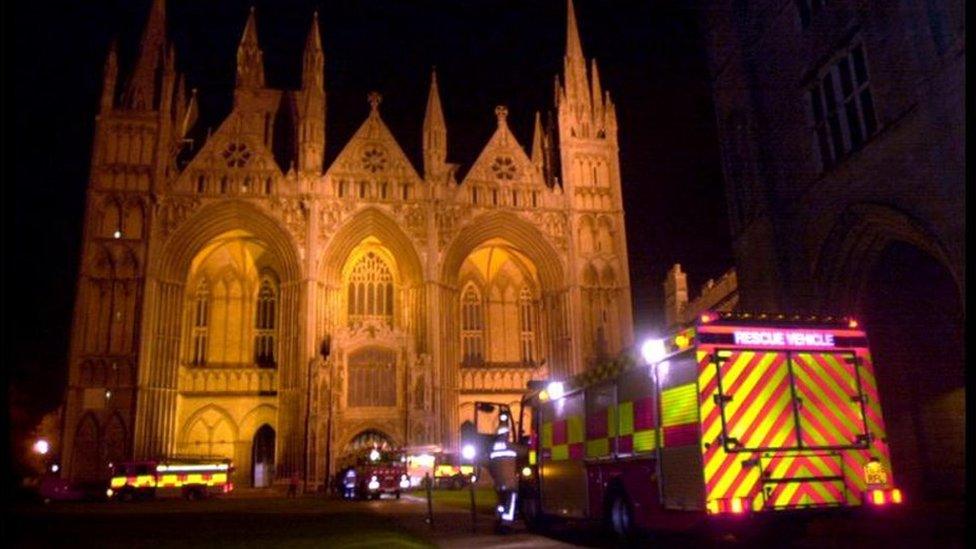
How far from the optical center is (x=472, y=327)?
43969mm

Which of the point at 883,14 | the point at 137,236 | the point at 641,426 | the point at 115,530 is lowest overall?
the point at 115,530

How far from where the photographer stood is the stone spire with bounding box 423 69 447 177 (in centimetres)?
4144

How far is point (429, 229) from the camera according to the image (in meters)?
40.0

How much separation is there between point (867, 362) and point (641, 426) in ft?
9.40

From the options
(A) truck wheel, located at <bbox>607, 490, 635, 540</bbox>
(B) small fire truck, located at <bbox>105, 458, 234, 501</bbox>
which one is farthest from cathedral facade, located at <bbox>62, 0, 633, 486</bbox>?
(A) truck wheel, located at <bbox>607, 490, 635, 540</bbox>

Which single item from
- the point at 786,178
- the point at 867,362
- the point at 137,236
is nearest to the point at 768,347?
the point at 867,362

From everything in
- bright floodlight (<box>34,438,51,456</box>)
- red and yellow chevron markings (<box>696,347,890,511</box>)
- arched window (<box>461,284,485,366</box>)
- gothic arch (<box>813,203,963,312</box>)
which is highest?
arched window (<box>461,284,485,366</box>)

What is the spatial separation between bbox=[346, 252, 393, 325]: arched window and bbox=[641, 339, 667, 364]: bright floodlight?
107 feet

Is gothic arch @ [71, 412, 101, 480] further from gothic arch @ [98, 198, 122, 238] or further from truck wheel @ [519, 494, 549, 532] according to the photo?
truck wheel @ [519, 494, 549, 532]

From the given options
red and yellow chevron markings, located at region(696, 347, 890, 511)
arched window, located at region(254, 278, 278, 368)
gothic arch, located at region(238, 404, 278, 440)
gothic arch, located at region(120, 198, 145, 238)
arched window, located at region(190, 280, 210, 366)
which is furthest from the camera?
arched window, located at region(254, 278, 278, 368)

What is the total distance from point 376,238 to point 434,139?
6388 millimetres

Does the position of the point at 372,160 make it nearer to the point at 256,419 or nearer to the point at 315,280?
the point at 315,280

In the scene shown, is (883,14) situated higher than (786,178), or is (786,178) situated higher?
(883,14)

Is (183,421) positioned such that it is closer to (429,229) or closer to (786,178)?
(429,229)
